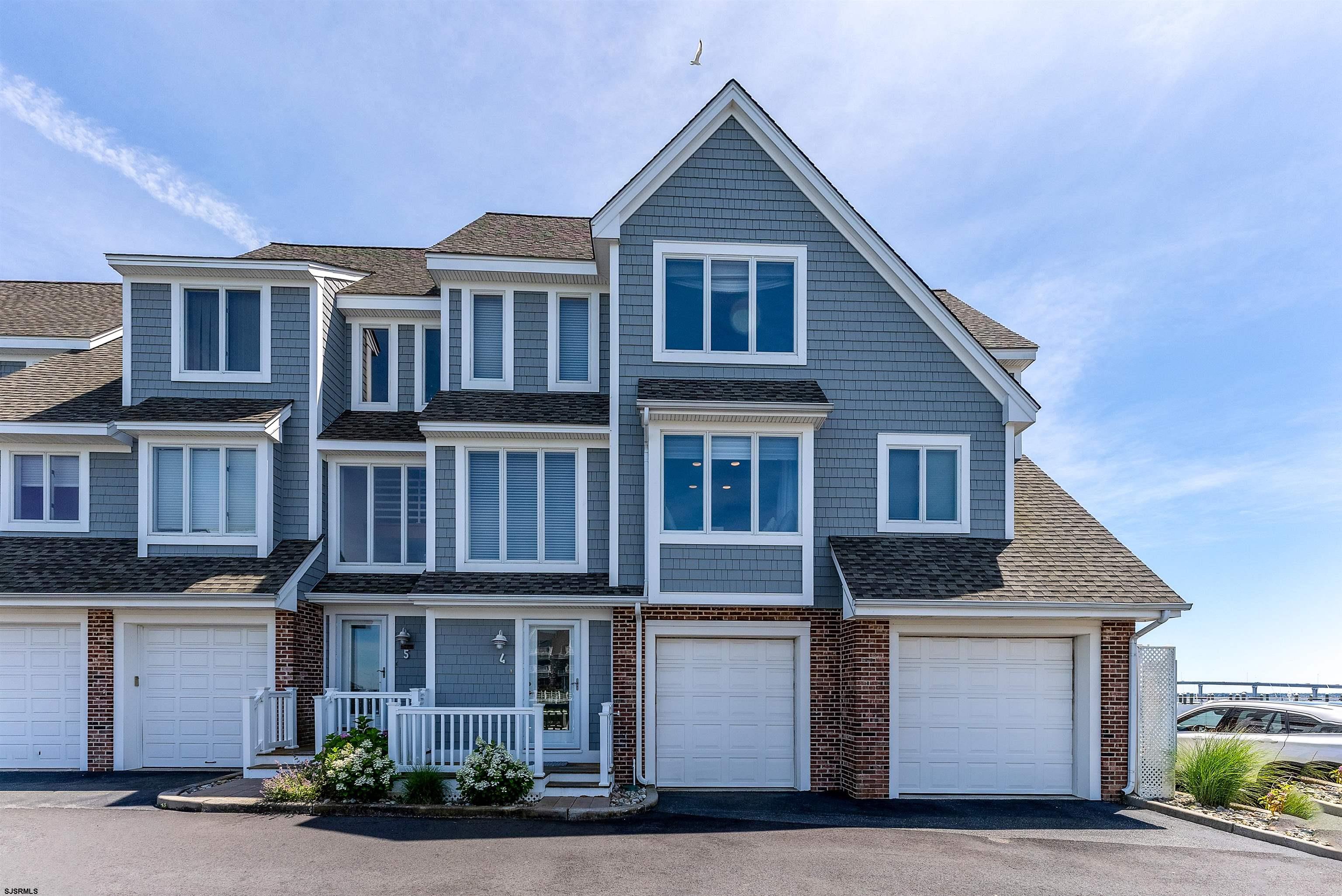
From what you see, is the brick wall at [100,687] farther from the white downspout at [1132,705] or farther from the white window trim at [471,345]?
the white downspout at [1132,705]

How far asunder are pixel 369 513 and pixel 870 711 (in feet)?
31.0

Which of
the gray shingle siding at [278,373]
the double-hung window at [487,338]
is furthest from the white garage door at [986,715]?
the gray shingle siding at [278,373]

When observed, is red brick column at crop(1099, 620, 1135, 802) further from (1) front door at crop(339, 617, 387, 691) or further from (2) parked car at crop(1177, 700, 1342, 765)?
(1) front door at crop(339, 617, 387, 691)

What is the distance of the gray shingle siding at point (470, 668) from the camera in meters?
13.5

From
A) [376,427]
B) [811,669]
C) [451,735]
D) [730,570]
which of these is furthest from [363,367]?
[811,669]

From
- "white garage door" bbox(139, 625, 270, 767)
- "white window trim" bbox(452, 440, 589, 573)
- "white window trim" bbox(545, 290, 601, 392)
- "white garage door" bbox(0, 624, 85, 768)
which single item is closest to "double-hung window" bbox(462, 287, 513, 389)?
"white window trim" bbox(545, 290, 601, 392)

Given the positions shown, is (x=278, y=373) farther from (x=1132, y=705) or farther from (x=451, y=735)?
(x=1132, y=705)

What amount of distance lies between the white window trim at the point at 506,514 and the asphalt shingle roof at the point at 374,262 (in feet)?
13.4

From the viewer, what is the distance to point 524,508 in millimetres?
14039

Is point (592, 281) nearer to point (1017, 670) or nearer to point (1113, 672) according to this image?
point (1017, 670)

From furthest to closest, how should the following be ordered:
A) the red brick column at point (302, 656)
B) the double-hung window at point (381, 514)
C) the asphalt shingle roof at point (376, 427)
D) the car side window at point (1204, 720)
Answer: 1. the double-hung window at point (381, 514)
2. the asphalt shingle roof at point (376, 427)
3. the car side window at point (1204, 720)
4. the red brick column at point (302, 656)

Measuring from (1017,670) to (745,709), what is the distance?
172 inches

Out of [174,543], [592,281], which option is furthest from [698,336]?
[174,543]

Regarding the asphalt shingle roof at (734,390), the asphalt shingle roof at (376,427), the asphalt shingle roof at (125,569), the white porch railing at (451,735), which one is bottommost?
the white porch railing at (451,735)
